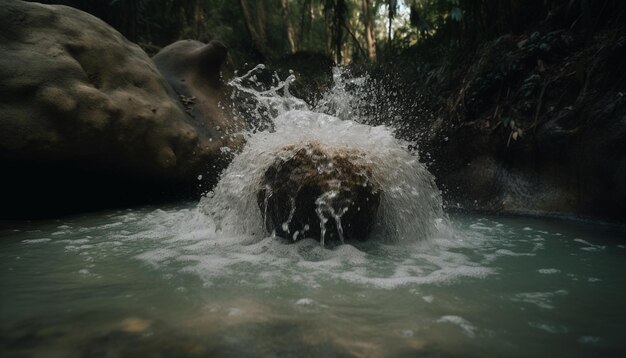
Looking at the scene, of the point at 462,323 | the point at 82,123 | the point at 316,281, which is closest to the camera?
the point at 462,323

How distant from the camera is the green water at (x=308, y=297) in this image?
126cm

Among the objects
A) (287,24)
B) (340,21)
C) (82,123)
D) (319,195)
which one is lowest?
(319,195)

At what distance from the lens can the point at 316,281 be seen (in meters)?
1.96

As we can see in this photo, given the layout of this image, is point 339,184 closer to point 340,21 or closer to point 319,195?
point 319,195

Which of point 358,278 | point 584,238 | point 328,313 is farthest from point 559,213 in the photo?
point 328,313

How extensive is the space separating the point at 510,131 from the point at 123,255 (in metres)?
4.34

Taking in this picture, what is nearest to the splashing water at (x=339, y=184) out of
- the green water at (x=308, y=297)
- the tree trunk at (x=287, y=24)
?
the green water at (x=308, y=297)

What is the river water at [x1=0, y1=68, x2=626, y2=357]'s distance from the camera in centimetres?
128

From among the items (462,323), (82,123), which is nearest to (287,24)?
(82,123)

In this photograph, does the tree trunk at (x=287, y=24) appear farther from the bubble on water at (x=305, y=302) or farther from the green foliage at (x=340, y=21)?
the bubble on water at (x=305, y=302)

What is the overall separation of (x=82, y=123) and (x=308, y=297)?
3.43 metres

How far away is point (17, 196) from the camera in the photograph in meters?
4.02

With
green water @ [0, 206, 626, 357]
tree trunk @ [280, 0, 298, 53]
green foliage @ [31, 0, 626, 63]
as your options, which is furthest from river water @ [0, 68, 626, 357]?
tree trunk @ [280, 0, 298, 53]

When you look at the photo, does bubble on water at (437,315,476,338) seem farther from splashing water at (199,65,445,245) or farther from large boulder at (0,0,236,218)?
large boulder at (0,0,236,218)
